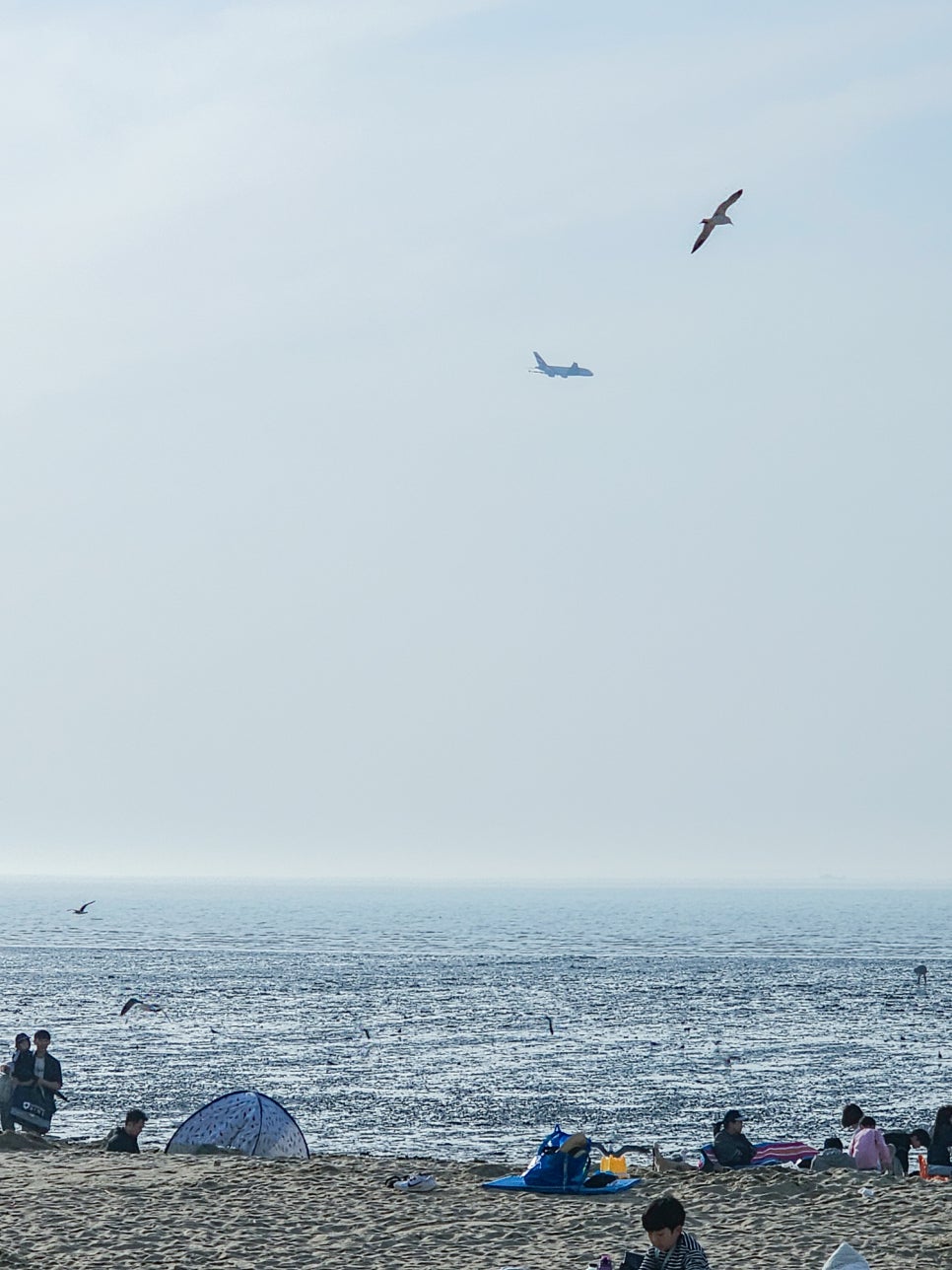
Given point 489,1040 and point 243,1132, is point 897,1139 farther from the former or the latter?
point 489,1040

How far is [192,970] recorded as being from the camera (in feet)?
260

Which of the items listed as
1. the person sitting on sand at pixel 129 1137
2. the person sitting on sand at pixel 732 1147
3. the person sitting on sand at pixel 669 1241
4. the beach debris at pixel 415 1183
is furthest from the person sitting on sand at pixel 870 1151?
the person sitting on sand at pixel 669 1241

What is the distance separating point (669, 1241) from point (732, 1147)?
10325mm

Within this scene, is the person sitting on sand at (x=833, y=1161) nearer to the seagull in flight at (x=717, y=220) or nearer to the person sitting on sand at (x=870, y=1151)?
the person sitting on sand at (x=870, y=1151)

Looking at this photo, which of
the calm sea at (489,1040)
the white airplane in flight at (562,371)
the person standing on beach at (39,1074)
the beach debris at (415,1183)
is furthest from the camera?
the white airplane in flight at (562,371)

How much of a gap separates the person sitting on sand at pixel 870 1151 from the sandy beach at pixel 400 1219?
1085 millimetres

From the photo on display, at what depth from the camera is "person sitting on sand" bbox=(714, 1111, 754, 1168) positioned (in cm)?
2039

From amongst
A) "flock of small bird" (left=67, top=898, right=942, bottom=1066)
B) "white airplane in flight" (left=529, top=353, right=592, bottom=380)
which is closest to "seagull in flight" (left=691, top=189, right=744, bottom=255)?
"flock of small bird" (left=67, top=898, right=942, bottom=1066)

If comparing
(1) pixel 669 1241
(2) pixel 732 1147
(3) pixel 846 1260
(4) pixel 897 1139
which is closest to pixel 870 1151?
(4) pixel 897 1139

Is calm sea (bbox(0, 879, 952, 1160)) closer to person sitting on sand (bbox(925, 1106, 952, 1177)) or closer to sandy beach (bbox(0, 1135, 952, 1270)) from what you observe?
sandy beach (bbox(0, 1135, 952, 1270))

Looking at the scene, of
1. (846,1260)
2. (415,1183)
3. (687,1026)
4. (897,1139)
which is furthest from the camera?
(687,1026)

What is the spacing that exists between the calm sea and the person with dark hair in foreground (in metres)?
16.7

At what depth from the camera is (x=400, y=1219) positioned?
1731 centimetres

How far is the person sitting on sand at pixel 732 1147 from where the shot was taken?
2039cm
